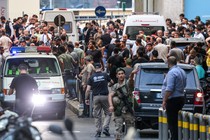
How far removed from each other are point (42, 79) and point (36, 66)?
2.29 feet

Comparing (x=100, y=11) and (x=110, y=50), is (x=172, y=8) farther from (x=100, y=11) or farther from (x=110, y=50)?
(x=110, y=50)

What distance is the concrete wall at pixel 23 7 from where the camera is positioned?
2416 inches

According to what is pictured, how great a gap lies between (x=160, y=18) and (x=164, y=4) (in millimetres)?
12028

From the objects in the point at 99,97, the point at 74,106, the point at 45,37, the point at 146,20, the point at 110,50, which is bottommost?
the point at 74,106

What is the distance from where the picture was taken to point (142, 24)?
35719mm

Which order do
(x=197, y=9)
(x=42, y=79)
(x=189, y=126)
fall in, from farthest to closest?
(x=197, y=9) < (x=42, y=79) < (x=189, y=126)

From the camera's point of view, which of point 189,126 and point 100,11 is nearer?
point 189,126

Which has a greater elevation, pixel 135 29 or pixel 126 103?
pixel 135 29

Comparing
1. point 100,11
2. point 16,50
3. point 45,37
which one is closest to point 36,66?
point 16,50

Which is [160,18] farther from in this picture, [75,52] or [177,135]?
[177,135]

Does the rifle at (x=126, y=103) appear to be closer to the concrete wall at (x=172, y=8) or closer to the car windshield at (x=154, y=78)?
the car windshield at (x=154, y=78)

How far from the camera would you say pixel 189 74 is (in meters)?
20.3

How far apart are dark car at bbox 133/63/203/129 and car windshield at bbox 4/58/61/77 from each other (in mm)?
5434

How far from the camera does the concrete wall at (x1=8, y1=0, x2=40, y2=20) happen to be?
61375mm
